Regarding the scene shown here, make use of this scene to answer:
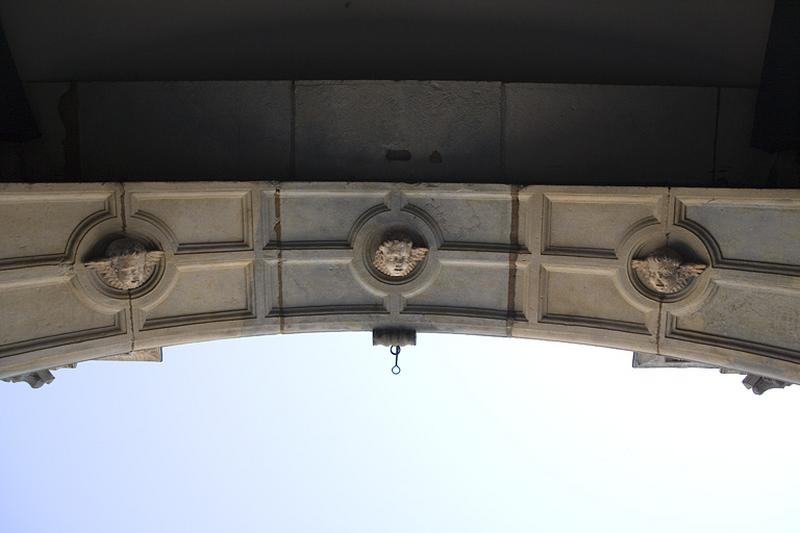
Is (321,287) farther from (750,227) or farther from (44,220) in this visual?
(750,227)

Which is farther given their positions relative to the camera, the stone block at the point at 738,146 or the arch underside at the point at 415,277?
the stone block at the point at 738,146

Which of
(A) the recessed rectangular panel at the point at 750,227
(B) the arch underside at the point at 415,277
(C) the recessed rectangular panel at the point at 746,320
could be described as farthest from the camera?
(B) the arch underside at the point at 415,277

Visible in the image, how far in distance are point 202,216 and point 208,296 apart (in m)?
0.81

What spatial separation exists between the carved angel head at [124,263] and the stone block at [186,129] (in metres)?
0.77

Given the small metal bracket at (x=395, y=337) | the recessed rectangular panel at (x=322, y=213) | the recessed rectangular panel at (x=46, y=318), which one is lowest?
the recessed rectangular panel at (x=46, y=318)

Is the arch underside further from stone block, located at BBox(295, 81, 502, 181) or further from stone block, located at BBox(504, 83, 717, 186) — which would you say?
stone block, located at BBox(504, 83, 717, 186)

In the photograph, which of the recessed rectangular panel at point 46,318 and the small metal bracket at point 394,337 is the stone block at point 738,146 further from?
the recessed rectangular panel at point 46,318

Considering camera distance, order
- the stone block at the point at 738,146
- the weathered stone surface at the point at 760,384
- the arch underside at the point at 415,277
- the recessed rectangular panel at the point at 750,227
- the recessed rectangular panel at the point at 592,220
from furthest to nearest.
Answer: the weathered stone surface at the point at 760,384, the stone block at the point at 738,146, the recessed rectangular panel at the point at 592,220, the arch underside at the point at 415,277, the recessed rectangular panel at the point at 750,227

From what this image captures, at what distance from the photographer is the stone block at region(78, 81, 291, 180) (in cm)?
750

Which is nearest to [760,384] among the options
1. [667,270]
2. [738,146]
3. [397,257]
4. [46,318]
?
[667,270]

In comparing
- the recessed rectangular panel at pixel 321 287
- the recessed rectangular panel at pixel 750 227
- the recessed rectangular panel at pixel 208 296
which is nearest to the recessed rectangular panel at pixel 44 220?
the recessed rectangular panel at pixel 208 296

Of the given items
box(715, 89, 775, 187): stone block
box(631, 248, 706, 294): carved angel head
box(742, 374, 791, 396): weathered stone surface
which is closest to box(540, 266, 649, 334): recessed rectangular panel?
box(631, 248, 706, 294): carved angel head

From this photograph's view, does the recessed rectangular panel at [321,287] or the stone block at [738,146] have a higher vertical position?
the stone block at [738,146]

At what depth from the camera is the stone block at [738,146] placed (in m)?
7.37
